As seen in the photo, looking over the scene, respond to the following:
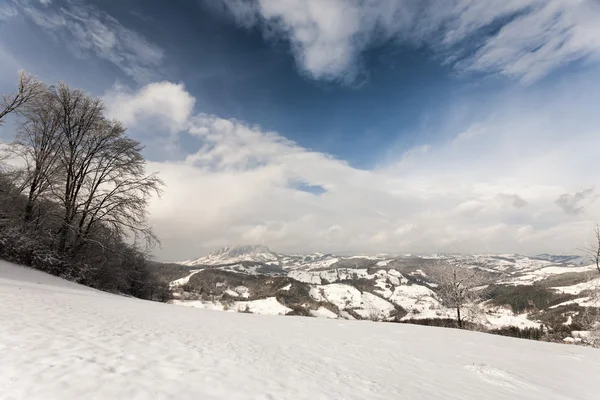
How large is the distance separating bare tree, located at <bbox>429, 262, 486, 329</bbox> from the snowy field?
2326 centimetres

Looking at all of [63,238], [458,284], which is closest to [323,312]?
[458,284]

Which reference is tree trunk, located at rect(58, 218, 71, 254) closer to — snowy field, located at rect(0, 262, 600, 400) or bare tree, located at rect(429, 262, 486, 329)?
snowy field, located at rect(0, 262, 600, 400)

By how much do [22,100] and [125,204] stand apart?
10370 mm

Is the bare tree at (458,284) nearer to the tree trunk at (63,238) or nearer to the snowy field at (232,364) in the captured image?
the snowy field at (232,364)

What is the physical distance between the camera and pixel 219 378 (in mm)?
7051

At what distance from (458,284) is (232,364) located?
39886mm

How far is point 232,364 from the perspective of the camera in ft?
27.5

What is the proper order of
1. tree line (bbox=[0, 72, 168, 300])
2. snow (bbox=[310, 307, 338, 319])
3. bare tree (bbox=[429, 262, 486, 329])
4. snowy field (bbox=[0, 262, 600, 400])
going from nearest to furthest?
snowy field (bbox=[0, 262, 600, 400]), tree line (bbox=[0, 72, 168, 300]), bare tree (bbox=[429, 262, 486, 329]), snow (bbox=[310, 307, 338, 319])

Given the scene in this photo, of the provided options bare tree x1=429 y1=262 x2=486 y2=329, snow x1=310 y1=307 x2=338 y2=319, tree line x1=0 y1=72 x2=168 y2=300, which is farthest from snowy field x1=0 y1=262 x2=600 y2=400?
snow x1=310 y1=307 x2=338 y2=319

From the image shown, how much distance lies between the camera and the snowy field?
5922 mm

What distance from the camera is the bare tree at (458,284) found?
1559 inches

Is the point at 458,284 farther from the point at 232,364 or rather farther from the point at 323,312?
the point at 323,312

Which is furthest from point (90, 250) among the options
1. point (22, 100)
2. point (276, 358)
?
point (276, 358)

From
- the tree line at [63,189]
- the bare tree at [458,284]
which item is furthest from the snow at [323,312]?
the tree line at [63,189]
